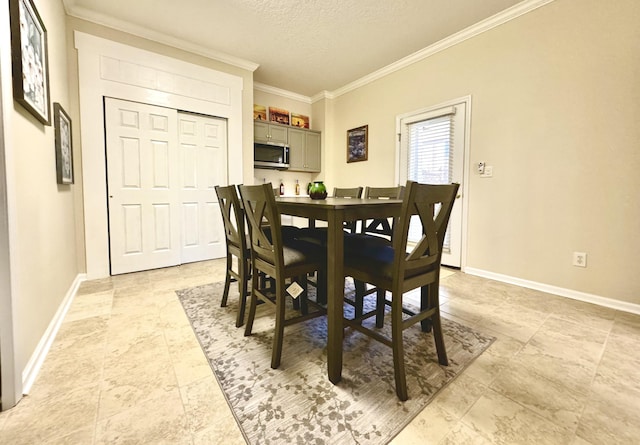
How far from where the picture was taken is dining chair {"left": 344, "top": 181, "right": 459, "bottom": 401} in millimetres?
1138

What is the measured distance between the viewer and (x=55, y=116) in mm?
2064

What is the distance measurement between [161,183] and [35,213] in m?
1.73

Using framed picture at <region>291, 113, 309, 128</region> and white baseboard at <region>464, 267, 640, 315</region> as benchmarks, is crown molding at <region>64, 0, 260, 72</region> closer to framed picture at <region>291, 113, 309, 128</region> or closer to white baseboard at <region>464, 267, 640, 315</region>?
framed picture at <region>291, 113, 309, 128</region>

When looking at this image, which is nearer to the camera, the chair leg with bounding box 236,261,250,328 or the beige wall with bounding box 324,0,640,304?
the chair leg with bounding box 236,261,250,328

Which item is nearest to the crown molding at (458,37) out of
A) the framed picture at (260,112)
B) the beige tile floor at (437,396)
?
the framed picture at (260,112)

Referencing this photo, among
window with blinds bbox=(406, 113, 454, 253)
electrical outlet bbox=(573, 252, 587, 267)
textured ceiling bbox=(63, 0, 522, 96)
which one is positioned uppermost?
textured ceiling bbox=(63, 0, 522, 96)

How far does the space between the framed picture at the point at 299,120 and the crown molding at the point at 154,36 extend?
123 cm

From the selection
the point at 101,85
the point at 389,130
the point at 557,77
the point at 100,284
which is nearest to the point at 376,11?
the point at 389,130

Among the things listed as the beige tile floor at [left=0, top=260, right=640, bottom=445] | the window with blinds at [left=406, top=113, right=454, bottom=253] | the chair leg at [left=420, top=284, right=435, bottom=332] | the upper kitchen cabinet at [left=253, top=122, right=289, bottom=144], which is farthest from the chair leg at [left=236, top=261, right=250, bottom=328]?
the upper kitchen cabinet at [left=253, top=122, right=289, bottom=144]

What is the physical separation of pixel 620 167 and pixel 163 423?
3.32 meters

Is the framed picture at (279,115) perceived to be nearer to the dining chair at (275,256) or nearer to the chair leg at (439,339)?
the dining chair at (275,256)

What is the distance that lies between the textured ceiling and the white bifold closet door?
32.9 inches

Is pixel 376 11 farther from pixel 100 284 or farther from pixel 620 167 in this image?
pixel 100 284

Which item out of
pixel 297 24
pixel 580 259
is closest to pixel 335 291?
pixel 580 259
